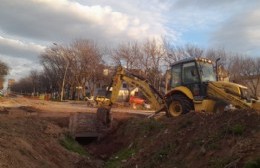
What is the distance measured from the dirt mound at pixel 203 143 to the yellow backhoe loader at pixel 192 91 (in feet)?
8.96

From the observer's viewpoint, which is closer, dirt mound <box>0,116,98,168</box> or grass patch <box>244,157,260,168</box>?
grass patch <box>244,157,260,168</box>

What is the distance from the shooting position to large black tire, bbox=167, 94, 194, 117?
19.3 m

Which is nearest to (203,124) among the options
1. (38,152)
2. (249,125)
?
(249,125)

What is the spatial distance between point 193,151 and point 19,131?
7097 millimetres

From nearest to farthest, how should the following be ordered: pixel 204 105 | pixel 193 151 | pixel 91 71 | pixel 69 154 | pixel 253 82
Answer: pixel 193 151, pixel 69 154, pixel 204 105, pixel 253 82, pixel 91 71

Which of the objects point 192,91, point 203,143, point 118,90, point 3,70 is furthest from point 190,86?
point 3,70

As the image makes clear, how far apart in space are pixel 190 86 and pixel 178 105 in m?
1.14

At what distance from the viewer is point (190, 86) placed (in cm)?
1950

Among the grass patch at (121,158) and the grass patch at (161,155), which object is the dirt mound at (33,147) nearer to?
the grass patch at (121,158)

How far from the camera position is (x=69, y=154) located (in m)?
16.2

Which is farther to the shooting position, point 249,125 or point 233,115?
point 233,115

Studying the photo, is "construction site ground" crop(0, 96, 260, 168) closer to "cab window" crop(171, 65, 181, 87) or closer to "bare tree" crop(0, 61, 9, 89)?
"cab window" crop(171, 65, 181, 87)

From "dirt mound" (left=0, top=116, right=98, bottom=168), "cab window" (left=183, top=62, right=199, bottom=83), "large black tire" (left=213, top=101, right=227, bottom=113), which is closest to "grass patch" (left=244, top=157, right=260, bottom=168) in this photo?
"dirt mound" (left=0, top=116, right=98, bottom=168)

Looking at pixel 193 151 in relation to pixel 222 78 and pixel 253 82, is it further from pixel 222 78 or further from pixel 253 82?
pixel 253 82
